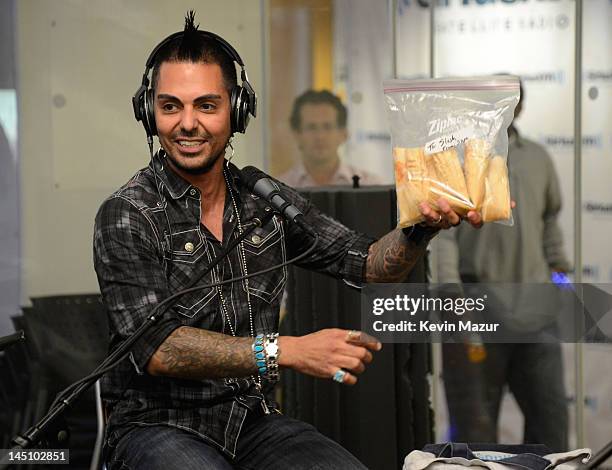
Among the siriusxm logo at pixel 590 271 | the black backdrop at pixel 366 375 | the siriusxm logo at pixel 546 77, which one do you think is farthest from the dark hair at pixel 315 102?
the black backdrop at pixel 366 375

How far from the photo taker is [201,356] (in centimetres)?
173

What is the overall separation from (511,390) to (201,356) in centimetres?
221

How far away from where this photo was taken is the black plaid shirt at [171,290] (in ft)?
5.96

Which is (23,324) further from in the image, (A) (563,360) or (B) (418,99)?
(B) (418,99)

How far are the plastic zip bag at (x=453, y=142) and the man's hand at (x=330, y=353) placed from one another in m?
0.24

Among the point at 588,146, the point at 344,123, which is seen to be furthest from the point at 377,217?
the point at 588,146

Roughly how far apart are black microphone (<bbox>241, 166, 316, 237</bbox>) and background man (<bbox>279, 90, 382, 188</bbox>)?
6.44ft

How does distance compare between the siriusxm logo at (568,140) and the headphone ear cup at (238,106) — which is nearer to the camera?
the headphone ear cup at (238,106)

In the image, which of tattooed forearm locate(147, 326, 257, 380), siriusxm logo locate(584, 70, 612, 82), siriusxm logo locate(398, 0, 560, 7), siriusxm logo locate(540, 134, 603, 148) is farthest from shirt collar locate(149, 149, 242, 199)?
siriusxm logo locate(584, 70, 612, 82)

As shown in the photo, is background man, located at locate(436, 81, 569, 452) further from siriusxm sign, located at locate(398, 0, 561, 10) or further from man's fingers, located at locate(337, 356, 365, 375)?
man's fingers, located at locate(337, 356, 365, 375)

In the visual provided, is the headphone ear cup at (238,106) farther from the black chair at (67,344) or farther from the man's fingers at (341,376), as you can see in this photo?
the black chair at (67,344)

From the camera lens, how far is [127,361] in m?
1.92

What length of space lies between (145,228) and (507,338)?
707mm

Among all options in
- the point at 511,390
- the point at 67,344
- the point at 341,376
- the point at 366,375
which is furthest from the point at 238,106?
the point at 511,390
